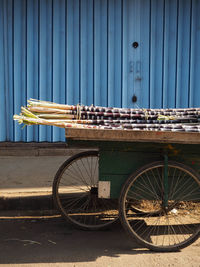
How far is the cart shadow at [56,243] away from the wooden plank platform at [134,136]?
954mm

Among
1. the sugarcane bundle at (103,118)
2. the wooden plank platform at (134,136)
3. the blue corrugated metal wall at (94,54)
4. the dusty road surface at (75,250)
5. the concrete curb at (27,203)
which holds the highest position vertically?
the blue corrugated metal wall at (94,54)

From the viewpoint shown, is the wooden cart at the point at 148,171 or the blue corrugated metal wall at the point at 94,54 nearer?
the wooden cart at the point at 148,171

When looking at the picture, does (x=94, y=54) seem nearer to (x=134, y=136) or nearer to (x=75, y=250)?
(x=134, y=136)

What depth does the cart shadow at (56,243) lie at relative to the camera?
101 inches

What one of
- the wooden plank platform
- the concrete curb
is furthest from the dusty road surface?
the wooden plank platform

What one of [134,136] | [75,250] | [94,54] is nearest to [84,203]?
[75,250]

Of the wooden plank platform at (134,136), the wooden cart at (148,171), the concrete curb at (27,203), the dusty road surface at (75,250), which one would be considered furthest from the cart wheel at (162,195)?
the concrete curb at (27,203)

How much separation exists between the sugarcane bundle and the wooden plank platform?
0.27 ft

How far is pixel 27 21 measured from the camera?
6188 mm

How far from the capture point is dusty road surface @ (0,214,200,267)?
2.49 meters

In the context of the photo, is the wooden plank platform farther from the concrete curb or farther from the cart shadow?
the concrete curb

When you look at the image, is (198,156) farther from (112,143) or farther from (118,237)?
(118,237)

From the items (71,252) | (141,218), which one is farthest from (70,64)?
(71,252)

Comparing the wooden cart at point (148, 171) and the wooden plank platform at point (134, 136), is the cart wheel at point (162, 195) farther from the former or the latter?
the wooden plank platform at point (134, 136)
